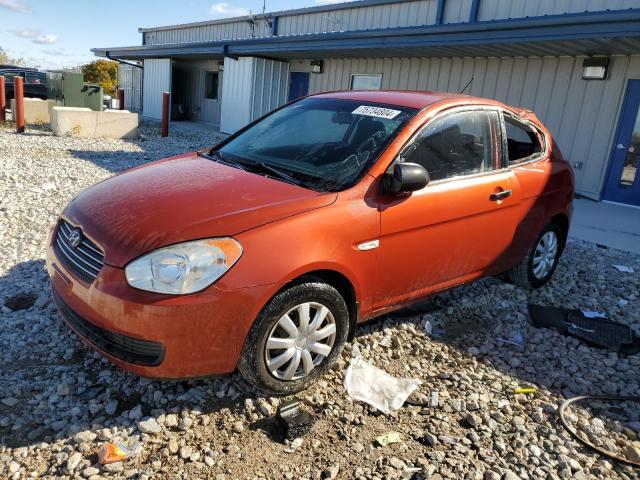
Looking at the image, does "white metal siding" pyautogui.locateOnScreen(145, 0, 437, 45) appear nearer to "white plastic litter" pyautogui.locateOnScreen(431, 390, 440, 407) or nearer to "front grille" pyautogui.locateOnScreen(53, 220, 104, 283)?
"white plastic litter" pyautogui.locateOnScreen(431, 390, 440, 407)

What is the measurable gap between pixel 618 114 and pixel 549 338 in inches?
271

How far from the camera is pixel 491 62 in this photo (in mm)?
10750

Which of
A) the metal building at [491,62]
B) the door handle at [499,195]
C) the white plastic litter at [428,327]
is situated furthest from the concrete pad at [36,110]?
the door handle at [499,195]

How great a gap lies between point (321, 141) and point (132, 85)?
2720 cm

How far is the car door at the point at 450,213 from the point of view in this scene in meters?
3.23

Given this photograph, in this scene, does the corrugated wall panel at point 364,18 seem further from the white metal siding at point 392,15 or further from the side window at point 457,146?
the side window at point 457,146

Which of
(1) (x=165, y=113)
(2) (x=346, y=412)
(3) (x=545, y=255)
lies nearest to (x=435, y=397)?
(2) (x=346, y=412)

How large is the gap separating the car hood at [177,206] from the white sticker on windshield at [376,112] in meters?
0.93

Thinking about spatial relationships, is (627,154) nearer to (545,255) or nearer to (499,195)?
(545,255)

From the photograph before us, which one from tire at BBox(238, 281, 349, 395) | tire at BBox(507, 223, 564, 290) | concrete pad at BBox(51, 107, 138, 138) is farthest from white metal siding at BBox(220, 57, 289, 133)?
tire at BBox(238, 281, 349, 395)

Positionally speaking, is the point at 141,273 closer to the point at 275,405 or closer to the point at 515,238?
the point at 275,405

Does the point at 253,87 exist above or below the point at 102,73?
below

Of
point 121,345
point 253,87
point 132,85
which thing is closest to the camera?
point 121,345

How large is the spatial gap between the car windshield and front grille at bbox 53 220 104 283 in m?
1.16
